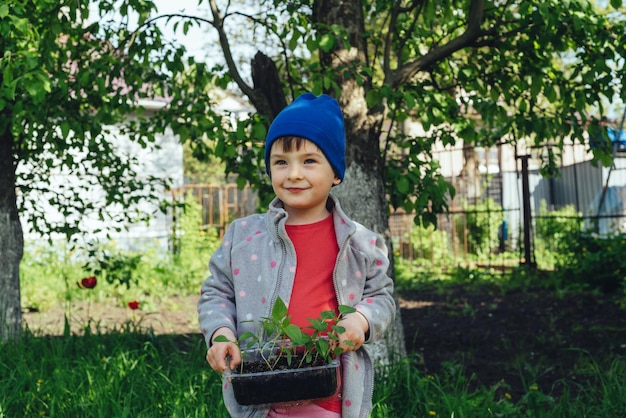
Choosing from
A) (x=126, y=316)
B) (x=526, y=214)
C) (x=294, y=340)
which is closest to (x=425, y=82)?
(x=294, y=340)

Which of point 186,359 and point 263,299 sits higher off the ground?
point 263,299

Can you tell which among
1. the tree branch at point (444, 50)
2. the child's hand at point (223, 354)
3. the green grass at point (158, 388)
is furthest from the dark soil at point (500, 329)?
the child's hand at point (223, 354)

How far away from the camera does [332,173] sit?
7.02 ft

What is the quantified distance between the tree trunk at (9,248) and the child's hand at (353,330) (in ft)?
11.8

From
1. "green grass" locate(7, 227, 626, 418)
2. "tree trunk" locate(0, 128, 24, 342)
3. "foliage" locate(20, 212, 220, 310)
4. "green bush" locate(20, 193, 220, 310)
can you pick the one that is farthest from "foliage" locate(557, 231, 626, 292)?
"tree trunk" locate(0, 128, 24, 342)

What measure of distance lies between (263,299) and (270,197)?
3.07 metres

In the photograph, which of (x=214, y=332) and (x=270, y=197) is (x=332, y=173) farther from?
(x=270, y=197)

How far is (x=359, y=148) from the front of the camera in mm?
4266

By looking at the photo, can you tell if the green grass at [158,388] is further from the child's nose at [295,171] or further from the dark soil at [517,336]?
the child's nose at [295,171]

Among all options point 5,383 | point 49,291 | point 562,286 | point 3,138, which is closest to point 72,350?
point 5,383

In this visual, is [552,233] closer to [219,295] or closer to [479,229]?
[479,229]

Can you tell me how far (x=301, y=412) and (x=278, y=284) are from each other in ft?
1.15

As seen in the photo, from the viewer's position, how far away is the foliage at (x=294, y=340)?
183cm

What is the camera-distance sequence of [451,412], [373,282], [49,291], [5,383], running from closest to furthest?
[373,282]
[451,412]
[5,383]
[49,291]
